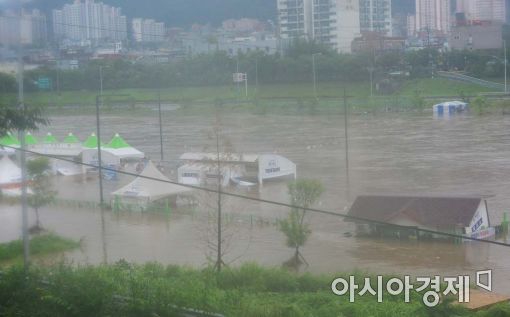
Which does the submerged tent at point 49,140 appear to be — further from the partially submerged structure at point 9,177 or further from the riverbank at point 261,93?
the partially submerged structure at point 9,177

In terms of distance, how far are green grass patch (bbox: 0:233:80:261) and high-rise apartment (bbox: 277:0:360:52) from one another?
5463 millimetres

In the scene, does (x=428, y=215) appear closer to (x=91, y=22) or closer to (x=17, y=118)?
(x=17, y=118)

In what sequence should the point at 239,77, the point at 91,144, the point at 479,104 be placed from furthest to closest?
1. the point at 479,104
2. the point at 239,77
3. the point at 91,144

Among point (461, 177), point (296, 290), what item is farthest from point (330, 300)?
point (461, 177)

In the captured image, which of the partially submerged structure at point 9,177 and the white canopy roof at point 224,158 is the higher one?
the white canopy roof at point 224,158

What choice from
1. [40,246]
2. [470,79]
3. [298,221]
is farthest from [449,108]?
[40,246]

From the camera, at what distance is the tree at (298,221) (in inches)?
135

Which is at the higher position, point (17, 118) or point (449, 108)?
point (17, 118)

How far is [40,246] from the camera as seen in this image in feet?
12.3

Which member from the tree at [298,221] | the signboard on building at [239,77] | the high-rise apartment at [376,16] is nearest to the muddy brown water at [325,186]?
the tree at [298,221]

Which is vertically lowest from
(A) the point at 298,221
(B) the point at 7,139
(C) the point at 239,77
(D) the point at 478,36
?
(A) the point at 298,221

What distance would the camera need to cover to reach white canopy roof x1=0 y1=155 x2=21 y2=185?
539 cm

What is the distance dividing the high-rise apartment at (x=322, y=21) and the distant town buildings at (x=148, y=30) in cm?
134

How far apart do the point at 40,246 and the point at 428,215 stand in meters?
1.72
